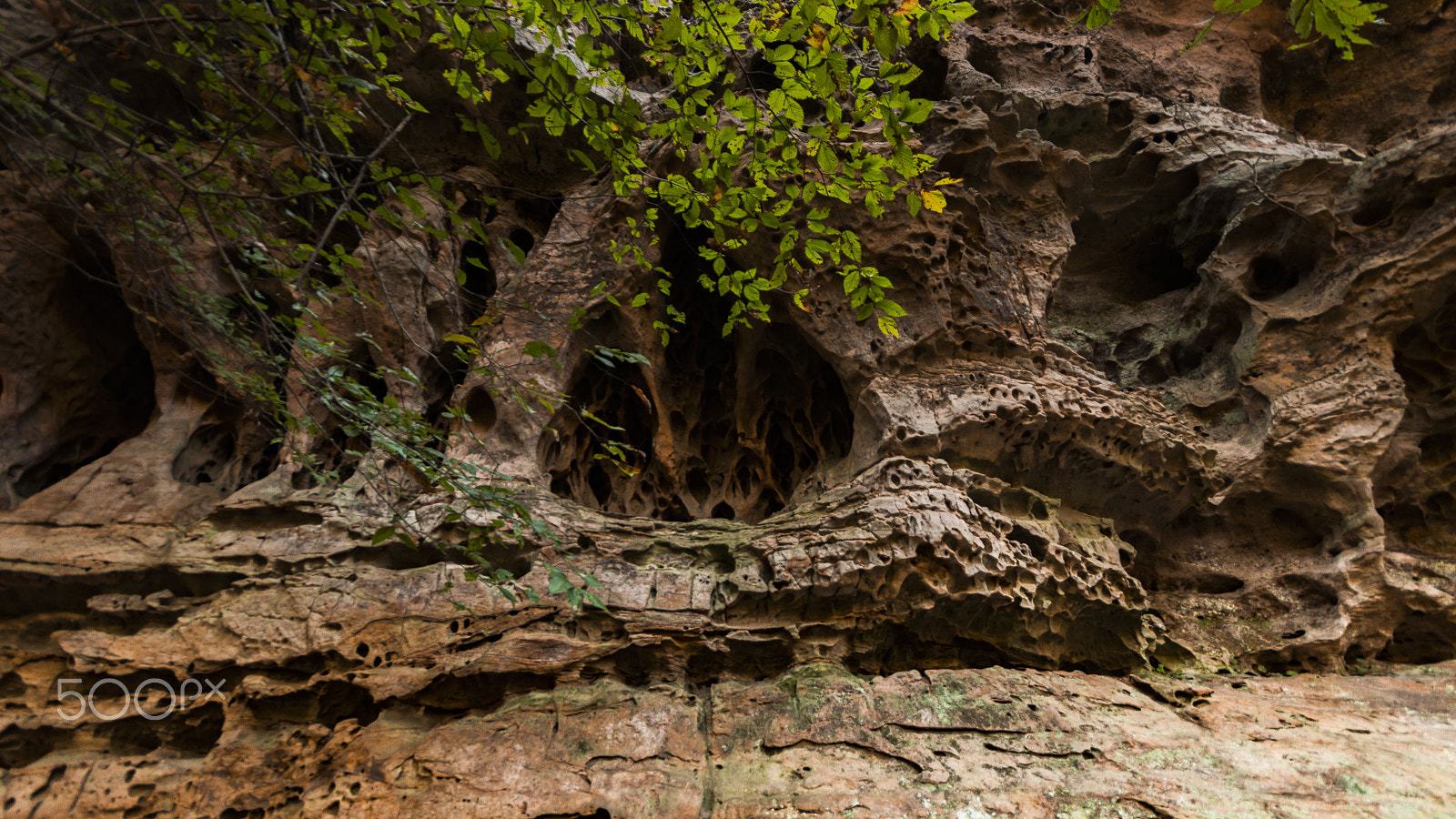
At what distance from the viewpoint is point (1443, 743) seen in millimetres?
3992

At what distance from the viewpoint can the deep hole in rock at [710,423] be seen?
686 cm

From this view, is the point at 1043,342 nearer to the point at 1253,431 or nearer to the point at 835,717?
the point at 1253,431

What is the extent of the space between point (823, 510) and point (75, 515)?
5.61 meters

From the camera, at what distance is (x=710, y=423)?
751 cm

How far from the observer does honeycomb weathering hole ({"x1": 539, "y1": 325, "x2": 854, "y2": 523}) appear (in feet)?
22.5

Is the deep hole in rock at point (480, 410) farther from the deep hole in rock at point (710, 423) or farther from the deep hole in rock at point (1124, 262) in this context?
the deep hole in rock at point (1124, 262)

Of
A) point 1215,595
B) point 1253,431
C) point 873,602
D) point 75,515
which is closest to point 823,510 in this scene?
point 873,602

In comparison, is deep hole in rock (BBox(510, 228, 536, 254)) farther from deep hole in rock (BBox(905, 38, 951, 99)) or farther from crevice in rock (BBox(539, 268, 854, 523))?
deep hole in rock (BBox(905, 38, 951, 99))

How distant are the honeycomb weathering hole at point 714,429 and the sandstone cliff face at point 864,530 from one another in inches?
2.3

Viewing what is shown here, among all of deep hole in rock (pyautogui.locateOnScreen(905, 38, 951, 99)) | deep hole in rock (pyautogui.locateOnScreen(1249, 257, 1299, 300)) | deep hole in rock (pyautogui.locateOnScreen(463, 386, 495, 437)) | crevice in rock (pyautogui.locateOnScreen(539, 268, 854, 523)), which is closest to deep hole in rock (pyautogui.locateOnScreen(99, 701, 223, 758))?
deep hole in rock (pyautogui.locateOnScreen(463, 386, 495, 437))

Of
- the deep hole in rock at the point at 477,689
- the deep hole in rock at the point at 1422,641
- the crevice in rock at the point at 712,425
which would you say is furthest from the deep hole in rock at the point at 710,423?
the deep hole in rock at the point at 1422,641

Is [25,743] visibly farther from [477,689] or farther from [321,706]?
[477,689]

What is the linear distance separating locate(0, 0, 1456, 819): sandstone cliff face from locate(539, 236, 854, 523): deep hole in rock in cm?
5

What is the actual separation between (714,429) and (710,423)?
8cm
